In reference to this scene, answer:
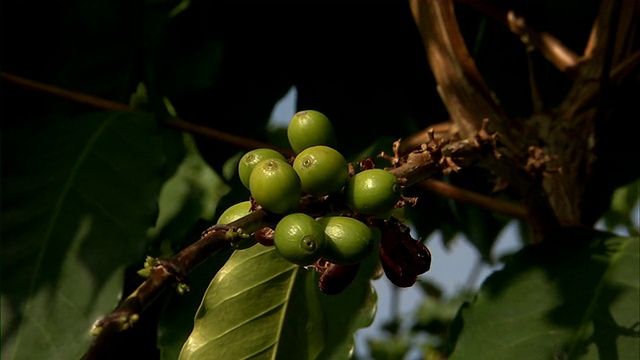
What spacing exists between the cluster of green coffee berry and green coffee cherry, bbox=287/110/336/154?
63 millimetres

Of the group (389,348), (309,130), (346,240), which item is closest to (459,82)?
(309,130)

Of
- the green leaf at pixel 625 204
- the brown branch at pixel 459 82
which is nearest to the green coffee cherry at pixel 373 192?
the brown branch at pixel 459 82

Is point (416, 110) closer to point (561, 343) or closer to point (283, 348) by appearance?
point (561, 343)

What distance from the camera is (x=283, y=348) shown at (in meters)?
0.83

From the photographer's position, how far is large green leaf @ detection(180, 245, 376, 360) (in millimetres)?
781

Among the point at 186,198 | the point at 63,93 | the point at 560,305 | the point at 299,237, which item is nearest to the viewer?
the point at 299,237

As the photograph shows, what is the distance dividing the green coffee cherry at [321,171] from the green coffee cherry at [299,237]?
0.10 feet

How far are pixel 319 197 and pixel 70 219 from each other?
0.59m

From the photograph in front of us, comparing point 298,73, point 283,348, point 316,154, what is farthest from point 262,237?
point 298,73

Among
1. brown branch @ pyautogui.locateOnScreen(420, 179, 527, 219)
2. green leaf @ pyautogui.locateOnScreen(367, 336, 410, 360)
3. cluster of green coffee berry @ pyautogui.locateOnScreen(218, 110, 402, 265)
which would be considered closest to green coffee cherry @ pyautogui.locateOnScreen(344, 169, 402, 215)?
cluster of green coffee berry @ pyautogui.locateOnScreen(218, 110, 402, 265)

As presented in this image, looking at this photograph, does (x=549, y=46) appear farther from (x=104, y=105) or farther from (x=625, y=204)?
(x=625, y=204)

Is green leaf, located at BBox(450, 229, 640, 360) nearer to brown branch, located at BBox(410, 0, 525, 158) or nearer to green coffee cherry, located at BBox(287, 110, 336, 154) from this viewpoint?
brown branch, located at BBox(410, 0, 525, 158)

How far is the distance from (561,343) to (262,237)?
48 cm

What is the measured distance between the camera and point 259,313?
830 mm
